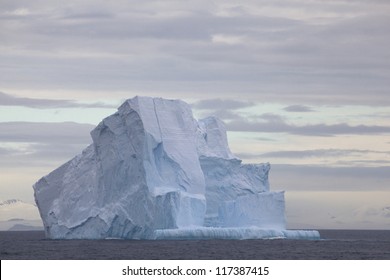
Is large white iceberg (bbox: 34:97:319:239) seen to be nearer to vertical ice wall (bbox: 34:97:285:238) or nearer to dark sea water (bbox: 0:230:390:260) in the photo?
vertical ice wall (bbox: 34:97:285:238)

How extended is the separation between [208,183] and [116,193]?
6645mm

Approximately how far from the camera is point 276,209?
5547cm

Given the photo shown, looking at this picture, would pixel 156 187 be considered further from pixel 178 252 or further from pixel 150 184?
pixel 178 252

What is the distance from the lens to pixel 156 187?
50969mm

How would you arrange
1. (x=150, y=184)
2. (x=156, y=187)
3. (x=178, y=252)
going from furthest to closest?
(x=156, y=187) → (x=150, y=184) → (x=178, y=252)

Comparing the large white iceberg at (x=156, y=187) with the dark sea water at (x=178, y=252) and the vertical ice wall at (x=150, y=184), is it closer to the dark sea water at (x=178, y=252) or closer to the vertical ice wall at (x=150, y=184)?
the vertical ice wall at (x=150, y=184)

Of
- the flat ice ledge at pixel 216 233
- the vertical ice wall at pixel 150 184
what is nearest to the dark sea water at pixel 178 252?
the flat ice ledge at pixel 216 233

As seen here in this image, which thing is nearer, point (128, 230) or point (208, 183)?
point (128, 230)

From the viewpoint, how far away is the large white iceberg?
Answer: 50406 mm

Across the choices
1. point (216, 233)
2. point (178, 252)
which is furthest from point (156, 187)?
point (178, 252)

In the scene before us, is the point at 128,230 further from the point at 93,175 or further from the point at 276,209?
the point at 276,209

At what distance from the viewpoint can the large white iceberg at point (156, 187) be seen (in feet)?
165
